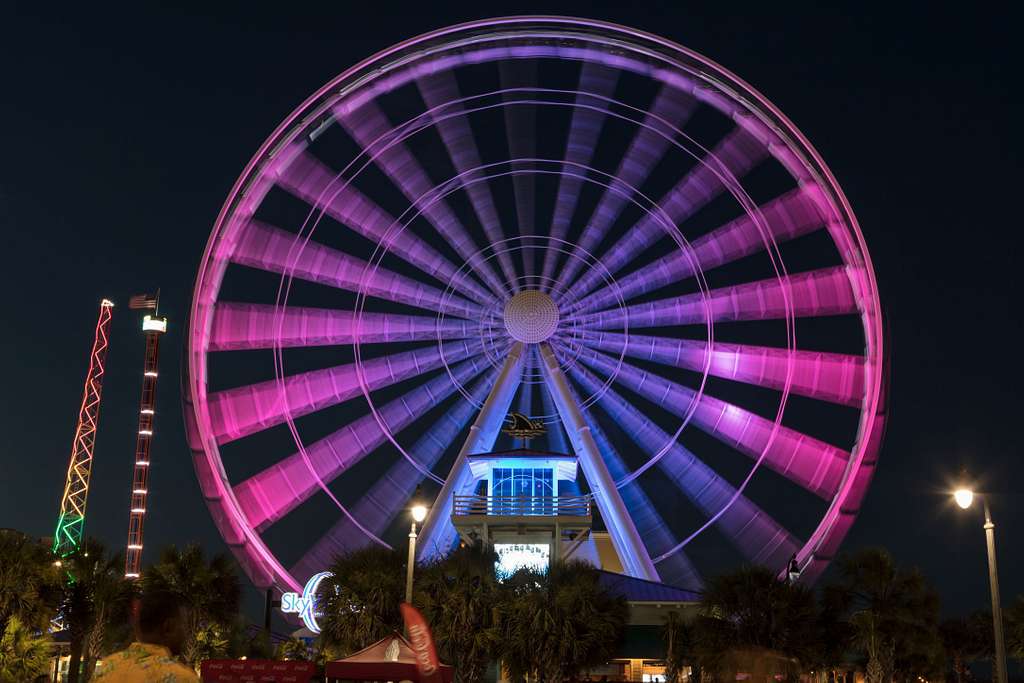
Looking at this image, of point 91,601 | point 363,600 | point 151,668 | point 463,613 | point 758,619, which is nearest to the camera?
point 151,668

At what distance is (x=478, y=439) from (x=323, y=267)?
A: 22.0 ft

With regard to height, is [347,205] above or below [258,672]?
above

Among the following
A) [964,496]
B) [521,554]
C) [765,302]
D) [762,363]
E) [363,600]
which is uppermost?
[765,302]

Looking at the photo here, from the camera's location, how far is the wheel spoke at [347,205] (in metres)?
32.6

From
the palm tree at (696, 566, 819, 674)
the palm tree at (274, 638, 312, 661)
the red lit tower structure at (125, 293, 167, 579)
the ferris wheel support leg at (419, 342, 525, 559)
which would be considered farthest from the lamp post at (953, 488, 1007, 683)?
the red lit tower structure at (125, 293, 167, 579)

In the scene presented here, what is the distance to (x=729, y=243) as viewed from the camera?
32.5 metres

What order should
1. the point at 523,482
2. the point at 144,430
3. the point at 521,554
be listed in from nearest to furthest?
the point at 521,554 < the point at 523,482 < the point at 144,430

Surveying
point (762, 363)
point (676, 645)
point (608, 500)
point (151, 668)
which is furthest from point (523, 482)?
point (151, 668)

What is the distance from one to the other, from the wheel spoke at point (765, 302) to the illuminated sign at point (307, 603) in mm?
12173

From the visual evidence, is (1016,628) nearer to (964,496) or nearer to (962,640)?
(964,496)

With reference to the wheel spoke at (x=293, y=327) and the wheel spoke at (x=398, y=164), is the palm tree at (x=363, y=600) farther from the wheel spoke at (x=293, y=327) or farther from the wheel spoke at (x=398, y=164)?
the wheel spoke at (x=398, y=164)

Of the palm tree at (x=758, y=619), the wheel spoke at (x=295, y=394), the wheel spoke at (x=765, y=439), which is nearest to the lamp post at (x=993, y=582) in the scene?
the palm tree at (x=758, y=619)

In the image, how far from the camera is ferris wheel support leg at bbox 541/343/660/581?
105ft

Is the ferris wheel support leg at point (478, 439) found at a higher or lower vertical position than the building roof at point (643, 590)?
higher
